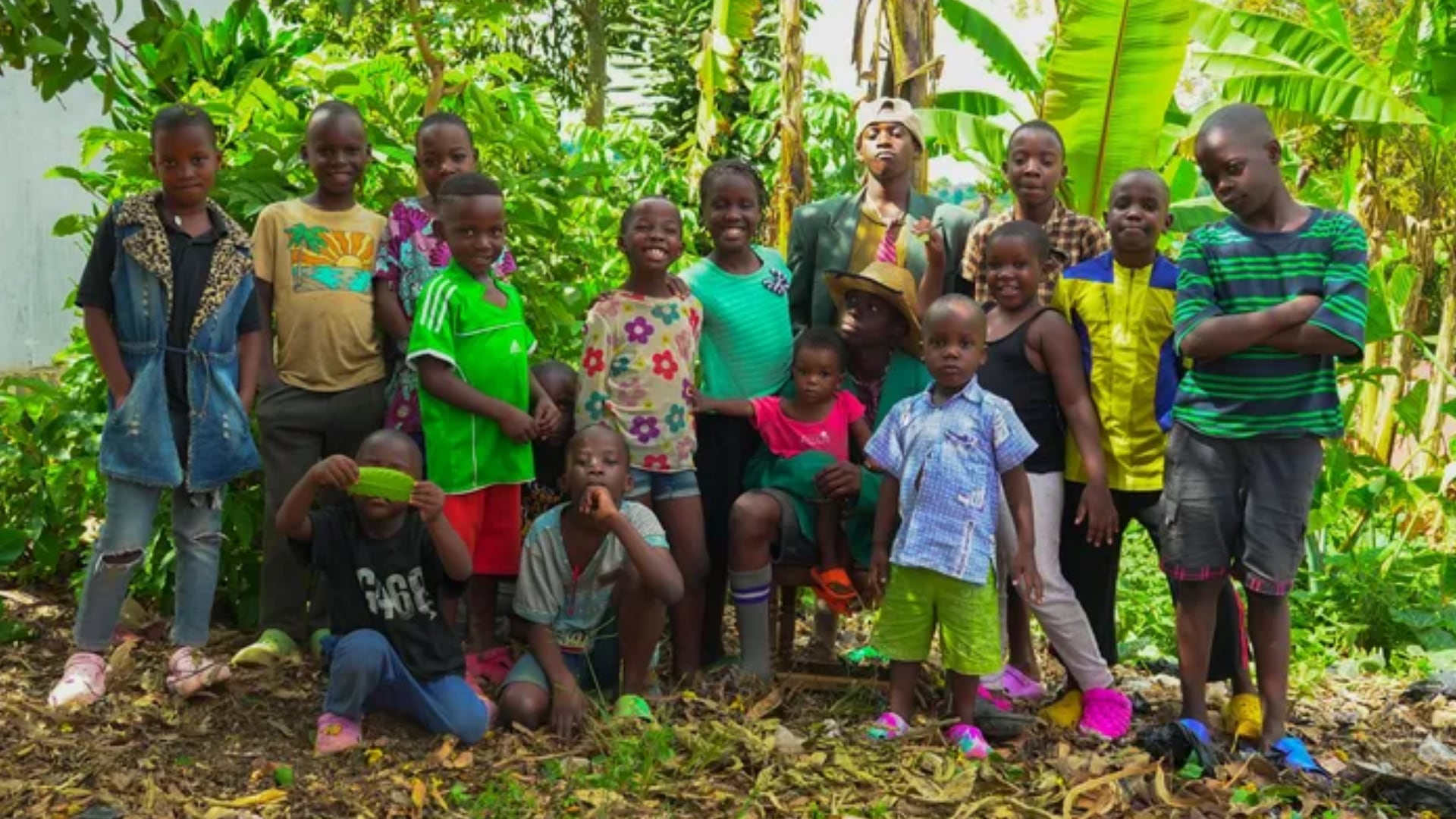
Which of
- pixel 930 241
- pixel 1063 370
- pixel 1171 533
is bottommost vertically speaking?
pixel 1171 533

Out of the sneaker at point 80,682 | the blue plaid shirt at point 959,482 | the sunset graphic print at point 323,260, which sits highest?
the sunset graphic print at point 323,260

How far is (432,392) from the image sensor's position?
4.22m

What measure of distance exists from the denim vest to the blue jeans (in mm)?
683

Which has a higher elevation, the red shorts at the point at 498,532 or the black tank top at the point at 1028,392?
the black tank top at the point at 1028,392

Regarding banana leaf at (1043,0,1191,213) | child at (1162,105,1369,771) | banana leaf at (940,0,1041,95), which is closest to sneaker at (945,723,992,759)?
child at (1162,105,1369,771)

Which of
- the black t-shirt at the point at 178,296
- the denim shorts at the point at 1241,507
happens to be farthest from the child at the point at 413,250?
the denim shorts at the point at 1241,507

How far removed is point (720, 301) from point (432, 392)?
96 cm

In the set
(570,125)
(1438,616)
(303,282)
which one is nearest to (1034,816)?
(303,282)

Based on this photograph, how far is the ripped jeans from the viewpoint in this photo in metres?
4.18

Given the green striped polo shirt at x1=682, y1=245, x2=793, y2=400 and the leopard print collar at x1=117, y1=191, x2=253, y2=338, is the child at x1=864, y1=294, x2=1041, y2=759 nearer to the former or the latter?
Result: the green striped polo shirt at x1=682, y1=245, x2=793, y2=400

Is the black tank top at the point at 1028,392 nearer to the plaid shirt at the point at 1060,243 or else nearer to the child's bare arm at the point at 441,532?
the plaid shirt at the point at 1060,243

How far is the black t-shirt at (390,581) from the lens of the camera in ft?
12.9

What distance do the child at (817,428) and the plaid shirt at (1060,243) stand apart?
52 cm

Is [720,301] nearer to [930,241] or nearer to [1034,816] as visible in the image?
[930,241]
